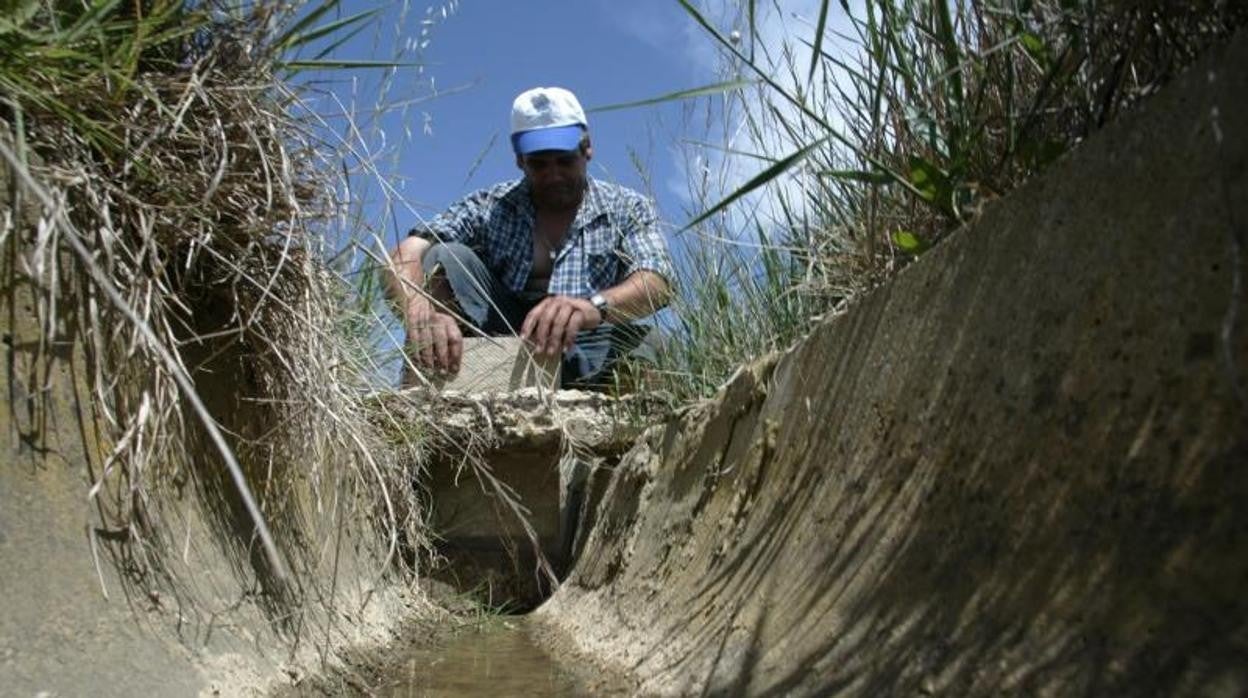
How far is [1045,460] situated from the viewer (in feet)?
3.52

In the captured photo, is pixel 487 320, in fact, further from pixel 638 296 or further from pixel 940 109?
pixel 940 109

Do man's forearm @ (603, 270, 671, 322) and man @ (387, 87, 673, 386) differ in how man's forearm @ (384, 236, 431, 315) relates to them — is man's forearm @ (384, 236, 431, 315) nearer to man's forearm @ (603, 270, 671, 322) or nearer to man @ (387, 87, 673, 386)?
man @ (387, 87, 673, 386)

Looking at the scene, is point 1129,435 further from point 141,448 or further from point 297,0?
point 297,0

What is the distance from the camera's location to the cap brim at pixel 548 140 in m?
4.29

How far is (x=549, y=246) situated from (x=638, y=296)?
831 mm

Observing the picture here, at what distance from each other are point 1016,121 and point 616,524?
6.75 ft

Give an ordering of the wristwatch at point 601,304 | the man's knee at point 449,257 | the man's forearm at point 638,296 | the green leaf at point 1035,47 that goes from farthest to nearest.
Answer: the man's knee at point 449,257
the wristwatch at point 601,304
the man's forearm at point 638,296
the green leaf at point 1035,47

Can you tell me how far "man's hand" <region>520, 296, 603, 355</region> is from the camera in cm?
365

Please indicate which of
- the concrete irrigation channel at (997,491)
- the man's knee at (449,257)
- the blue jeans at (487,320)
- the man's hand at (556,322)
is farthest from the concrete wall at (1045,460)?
the man's knee at (449,257)

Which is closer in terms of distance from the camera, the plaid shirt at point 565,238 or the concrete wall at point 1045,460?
the concrete wall at point 1045,460

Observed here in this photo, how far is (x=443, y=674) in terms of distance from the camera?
2439 mm

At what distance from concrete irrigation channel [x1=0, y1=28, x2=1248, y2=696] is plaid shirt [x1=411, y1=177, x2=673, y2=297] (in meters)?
2.18

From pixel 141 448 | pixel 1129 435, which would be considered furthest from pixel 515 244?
pixel 1129 435

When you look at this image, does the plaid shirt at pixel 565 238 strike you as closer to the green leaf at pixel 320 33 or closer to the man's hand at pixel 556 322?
the man's hand at pixel 556 322
